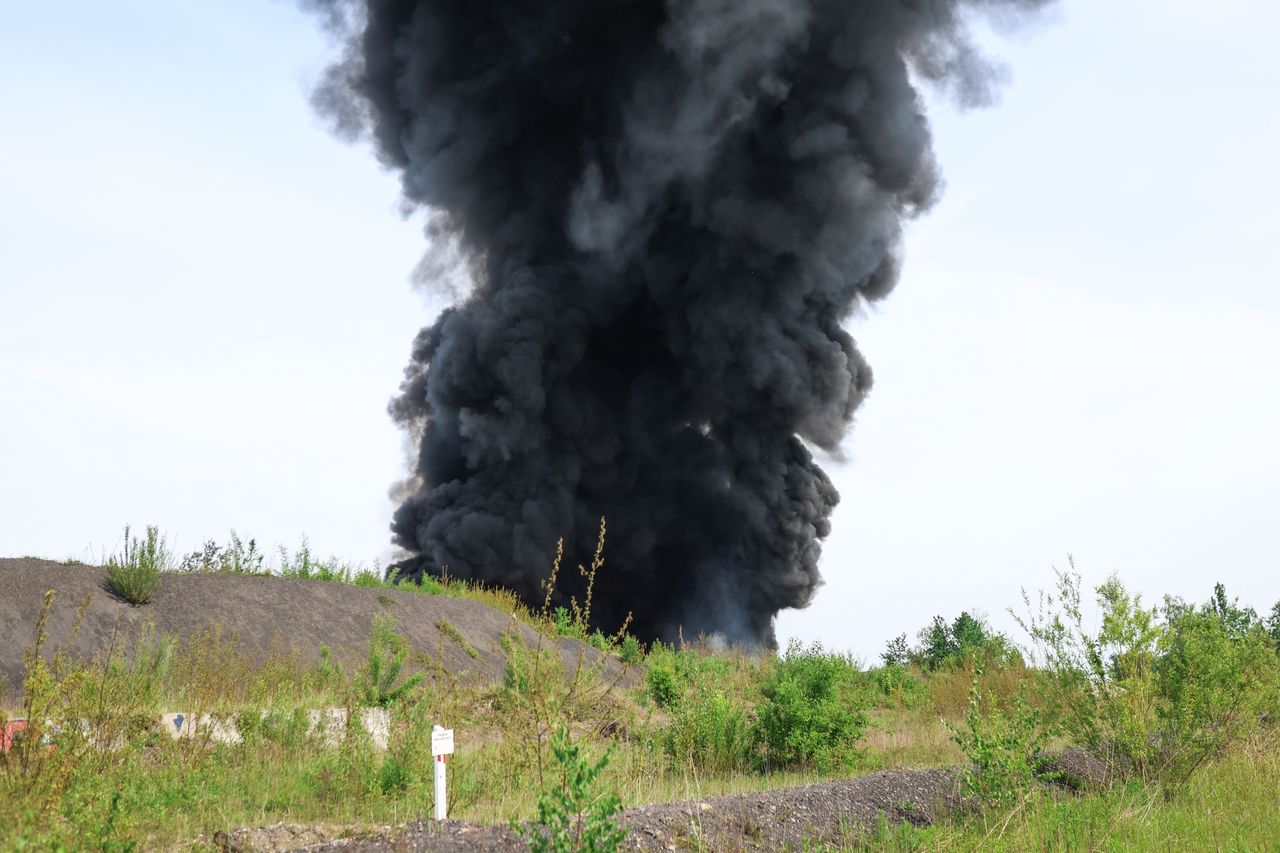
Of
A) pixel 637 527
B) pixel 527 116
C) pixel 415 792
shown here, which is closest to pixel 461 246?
pixel 527 116

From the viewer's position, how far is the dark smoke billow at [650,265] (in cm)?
3078

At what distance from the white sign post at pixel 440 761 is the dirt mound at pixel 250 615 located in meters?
4.96

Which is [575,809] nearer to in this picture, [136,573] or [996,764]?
[996,764]

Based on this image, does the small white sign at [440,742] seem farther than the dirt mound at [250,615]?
No

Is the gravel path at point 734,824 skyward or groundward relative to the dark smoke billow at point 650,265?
groundward

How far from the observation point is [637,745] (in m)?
10.7

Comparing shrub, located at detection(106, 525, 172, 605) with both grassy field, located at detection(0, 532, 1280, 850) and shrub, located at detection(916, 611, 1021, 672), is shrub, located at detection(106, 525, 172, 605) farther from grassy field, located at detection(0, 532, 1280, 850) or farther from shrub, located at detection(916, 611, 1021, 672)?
shrub, located at detection(916, 611, 1021, 672)

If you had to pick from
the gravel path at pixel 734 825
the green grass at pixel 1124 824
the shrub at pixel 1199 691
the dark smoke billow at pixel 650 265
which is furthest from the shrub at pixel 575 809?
the dark smoke billow at pixel 650 265

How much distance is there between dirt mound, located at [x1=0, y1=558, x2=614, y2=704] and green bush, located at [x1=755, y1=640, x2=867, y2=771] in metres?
3.09

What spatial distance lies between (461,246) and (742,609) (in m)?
16.7

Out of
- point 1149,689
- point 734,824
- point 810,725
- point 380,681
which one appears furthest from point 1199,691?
point 380,681

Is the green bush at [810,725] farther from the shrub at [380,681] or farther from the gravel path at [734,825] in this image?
the shrub at [380,681]

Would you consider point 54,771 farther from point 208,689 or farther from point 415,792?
point 208,689

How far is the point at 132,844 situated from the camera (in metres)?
4.86
